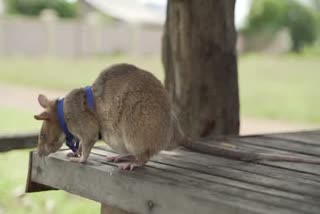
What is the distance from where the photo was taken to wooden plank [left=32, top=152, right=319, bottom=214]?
273 cm

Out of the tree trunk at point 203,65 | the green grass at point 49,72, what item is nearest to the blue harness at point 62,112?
the tree trunk at point 203,65

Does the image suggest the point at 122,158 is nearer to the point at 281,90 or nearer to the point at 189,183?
the point at 189,183

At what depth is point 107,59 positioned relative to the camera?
29125 millimetres

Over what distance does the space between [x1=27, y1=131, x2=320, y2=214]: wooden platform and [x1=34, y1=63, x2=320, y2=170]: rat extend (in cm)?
10

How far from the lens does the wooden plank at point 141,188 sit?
273 centimetres

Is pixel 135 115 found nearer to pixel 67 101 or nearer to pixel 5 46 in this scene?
pixel 67 101

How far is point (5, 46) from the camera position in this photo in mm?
28609

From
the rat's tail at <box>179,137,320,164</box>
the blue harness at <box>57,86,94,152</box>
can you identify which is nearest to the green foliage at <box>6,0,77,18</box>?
the rat's tail at <box>179,137,320,164</box>

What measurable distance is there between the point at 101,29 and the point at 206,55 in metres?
28.1

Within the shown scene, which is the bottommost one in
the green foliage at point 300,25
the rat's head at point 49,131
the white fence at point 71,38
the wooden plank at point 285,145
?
the wooden plank at point 285,145

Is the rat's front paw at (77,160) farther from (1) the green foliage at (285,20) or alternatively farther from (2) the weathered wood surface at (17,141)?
(1) the green foliage at (285,20)

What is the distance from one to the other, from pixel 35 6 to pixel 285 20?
14711 mm

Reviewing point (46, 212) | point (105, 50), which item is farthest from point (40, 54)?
point (46, 212)

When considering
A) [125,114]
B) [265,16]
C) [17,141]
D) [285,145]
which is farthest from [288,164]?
[265,16]
